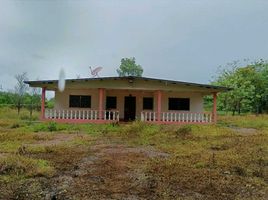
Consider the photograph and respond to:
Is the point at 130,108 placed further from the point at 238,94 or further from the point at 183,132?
the point at 238,94

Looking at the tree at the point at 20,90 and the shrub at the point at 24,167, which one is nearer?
the shrub at the point at 24,167

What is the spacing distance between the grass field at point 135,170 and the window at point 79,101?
928cm

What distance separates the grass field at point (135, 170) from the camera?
6020mm

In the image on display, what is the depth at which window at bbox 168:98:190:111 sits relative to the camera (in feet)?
74.7

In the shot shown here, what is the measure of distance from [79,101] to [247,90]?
20142mm

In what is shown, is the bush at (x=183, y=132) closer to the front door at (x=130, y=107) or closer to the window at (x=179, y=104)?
the window at (x=179, y=104)

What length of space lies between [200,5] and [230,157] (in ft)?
37.8

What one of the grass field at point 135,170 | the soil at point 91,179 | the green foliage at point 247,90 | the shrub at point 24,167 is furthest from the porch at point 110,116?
the green foliage at point 247,90

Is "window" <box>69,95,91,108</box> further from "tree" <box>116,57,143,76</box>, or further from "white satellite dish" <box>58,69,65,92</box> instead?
"tree" <box>116,57,143,76</box>

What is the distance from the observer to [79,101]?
22.3m

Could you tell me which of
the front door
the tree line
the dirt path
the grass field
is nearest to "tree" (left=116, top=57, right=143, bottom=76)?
the tree line

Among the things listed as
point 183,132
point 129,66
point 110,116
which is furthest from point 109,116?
point 129,66

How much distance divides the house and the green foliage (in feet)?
43.4

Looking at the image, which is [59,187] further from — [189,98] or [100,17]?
[189,98]
